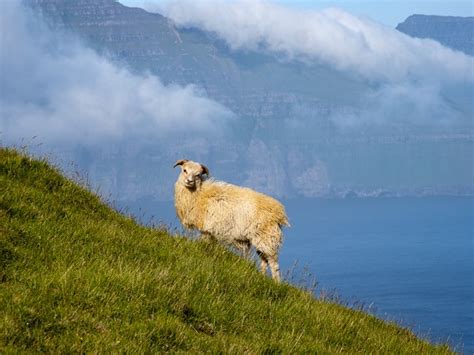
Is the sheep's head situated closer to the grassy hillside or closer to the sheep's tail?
the sheep's tail

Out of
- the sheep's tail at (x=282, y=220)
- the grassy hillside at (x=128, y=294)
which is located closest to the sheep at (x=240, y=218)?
the sheep's tail at (x=282, y=220)

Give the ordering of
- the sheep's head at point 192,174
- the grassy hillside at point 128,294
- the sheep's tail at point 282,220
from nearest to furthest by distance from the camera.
A: the grassy hillside at point 128,294
the sheep's tail at point 282,220
the sheep's head at point 192,174

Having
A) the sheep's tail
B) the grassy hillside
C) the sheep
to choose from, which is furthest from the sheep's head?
the grassy hillside

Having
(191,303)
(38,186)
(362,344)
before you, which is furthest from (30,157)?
(362,344)

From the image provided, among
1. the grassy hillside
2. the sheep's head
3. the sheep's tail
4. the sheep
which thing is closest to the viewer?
the grassy hillside

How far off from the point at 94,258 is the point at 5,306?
225 cm

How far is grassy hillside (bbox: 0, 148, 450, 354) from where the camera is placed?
24.2ft

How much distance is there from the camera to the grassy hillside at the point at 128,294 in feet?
24.2

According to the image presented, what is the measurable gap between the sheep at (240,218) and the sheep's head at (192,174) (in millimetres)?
23

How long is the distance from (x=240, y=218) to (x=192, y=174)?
166cm

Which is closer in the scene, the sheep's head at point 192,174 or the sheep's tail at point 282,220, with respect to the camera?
the sheep's tail at point 282,220

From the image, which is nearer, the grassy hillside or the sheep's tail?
the grassy hillside

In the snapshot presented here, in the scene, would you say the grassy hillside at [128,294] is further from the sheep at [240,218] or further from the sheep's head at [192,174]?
the sheep's head at [192,174]

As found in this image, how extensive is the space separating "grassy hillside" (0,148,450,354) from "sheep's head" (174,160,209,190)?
598 centimetres
